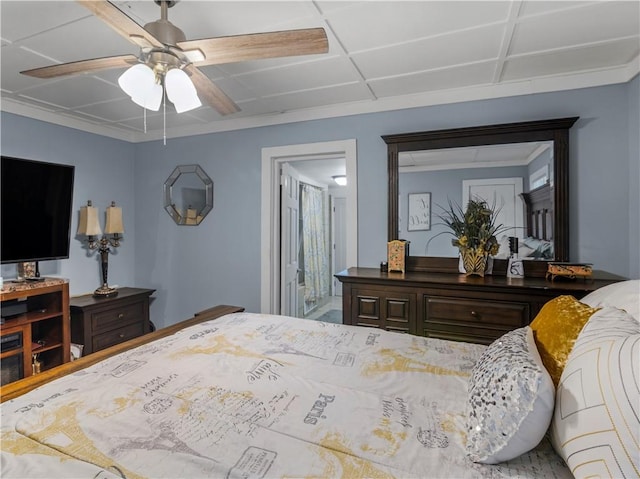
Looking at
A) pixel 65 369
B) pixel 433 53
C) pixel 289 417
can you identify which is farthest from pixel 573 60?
pixel 65 369

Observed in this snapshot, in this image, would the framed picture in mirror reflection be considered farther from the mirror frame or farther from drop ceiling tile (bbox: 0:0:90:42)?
drop ceiling tile (bbox: 0:0:90:42)

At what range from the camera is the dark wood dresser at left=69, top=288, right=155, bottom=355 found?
3.09 m

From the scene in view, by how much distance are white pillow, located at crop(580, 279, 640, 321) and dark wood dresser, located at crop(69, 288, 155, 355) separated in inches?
144

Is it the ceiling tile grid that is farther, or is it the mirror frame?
the mirror frame

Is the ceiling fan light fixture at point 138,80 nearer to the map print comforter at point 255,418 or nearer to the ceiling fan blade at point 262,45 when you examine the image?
the ceiling fan blade at point 262,45

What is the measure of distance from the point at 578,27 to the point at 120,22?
7.48 feet

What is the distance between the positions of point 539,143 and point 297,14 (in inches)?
77.6

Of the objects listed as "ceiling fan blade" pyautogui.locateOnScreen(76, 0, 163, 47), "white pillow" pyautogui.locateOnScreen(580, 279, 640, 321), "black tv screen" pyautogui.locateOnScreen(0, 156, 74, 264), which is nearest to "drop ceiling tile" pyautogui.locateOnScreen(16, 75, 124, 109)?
"black tv screen" pyautogui.locateOnScreen(0, 156, 74, 264)

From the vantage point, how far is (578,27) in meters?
1.88

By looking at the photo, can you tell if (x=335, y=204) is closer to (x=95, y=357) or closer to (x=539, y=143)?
(x=539, y=143)

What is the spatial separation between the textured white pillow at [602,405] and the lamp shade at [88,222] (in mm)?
3821

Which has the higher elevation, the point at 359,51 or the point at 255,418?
the point at 359,51

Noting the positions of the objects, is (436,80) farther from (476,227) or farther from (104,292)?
(104,292)

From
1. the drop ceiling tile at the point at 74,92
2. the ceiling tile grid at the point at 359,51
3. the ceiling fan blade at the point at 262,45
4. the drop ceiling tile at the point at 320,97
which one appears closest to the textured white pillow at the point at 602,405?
the ceiling fan blade at the point at 262,45
